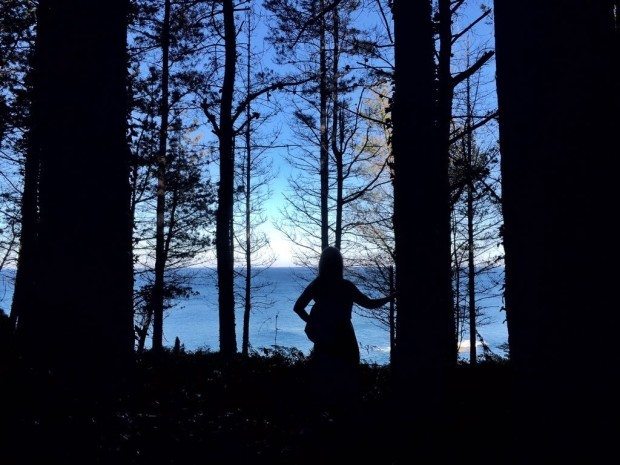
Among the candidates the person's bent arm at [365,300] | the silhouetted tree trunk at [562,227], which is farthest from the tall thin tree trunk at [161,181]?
the silhouetted tree trunk at [562,227]

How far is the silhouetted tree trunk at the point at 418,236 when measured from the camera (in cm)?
462

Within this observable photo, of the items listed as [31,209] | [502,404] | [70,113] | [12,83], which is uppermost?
[12,83]

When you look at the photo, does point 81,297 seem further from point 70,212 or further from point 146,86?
point 146,86

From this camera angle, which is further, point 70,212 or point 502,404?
point 502,404

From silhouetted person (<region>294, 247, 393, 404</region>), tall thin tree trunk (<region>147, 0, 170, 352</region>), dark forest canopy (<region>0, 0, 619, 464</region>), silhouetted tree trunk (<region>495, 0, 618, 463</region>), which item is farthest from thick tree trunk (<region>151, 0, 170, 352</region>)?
silhouetted tree trunk (<region>495, 0, 618, 463</region>)

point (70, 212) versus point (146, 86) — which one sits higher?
point (146, 86)

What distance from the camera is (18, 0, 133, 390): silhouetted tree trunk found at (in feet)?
12.6

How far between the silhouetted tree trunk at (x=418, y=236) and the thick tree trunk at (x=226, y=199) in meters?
7.36

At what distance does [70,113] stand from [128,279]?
1.40 m

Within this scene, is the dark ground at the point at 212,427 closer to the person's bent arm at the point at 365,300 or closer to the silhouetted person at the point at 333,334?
the silhouetted person at the point at 333,334

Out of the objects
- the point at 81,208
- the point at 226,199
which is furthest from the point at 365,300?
the point at 226,199

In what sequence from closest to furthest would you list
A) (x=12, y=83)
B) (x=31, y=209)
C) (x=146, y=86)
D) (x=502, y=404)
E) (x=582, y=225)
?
(x=582, y=225) → (x=502, y=404) → (x=31, y=209) → (x=12, y=83) → (x=146, y=86)

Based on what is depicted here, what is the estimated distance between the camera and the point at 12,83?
12.8 metres

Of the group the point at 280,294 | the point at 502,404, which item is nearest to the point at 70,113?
the point at 502,404
